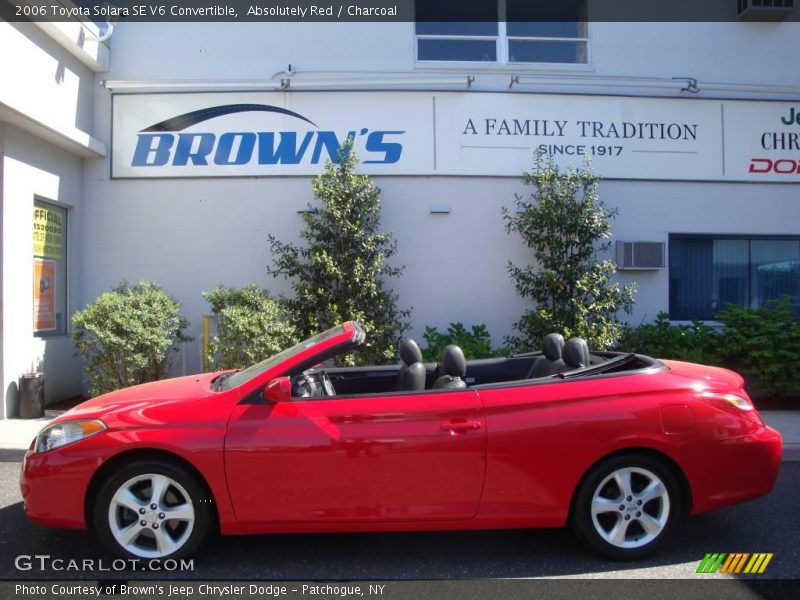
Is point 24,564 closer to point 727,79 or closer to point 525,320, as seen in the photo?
point 525,320

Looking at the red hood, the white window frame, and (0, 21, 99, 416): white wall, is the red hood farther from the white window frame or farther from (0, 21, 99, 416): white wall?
the white window frame

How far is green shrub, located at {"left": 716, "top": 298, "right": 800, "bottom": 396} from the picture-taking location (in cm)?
843

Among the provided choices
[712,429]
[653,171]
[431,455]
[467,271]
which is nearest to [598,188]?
[653,171]

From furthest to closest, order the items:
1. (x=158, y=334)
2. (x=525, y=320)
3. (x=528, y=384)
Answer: (x=525, y=320) → (x=158, y=334) → (x=528, y=384)

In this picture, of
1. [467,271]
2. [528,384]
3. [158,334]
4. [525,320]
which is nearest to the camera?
[528,384]

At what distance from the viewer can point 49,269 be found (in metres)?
8.96

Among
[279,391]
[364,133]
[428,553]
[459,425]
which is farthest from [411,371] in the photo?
[364,133]

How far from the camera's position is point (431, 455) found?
3.74m

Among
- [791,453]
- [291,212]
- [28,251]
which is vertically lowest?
[791,453]

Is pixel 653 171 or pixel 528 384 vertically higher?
pixel 653 171

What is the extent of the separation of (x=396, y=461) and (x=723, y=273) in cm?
822

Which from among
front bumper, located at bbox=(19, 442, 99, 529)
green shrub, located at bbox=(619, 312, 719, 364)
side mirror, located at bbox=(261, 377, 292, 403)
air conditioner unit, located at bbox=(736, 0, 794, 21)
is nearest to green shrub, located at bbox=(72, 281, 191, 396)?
front bumper, located at bbox=(19, 442, 99, 529)

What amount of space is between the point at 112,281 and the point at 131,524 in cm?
658

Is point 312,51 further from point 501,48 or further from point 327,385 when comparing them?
point 327,385
